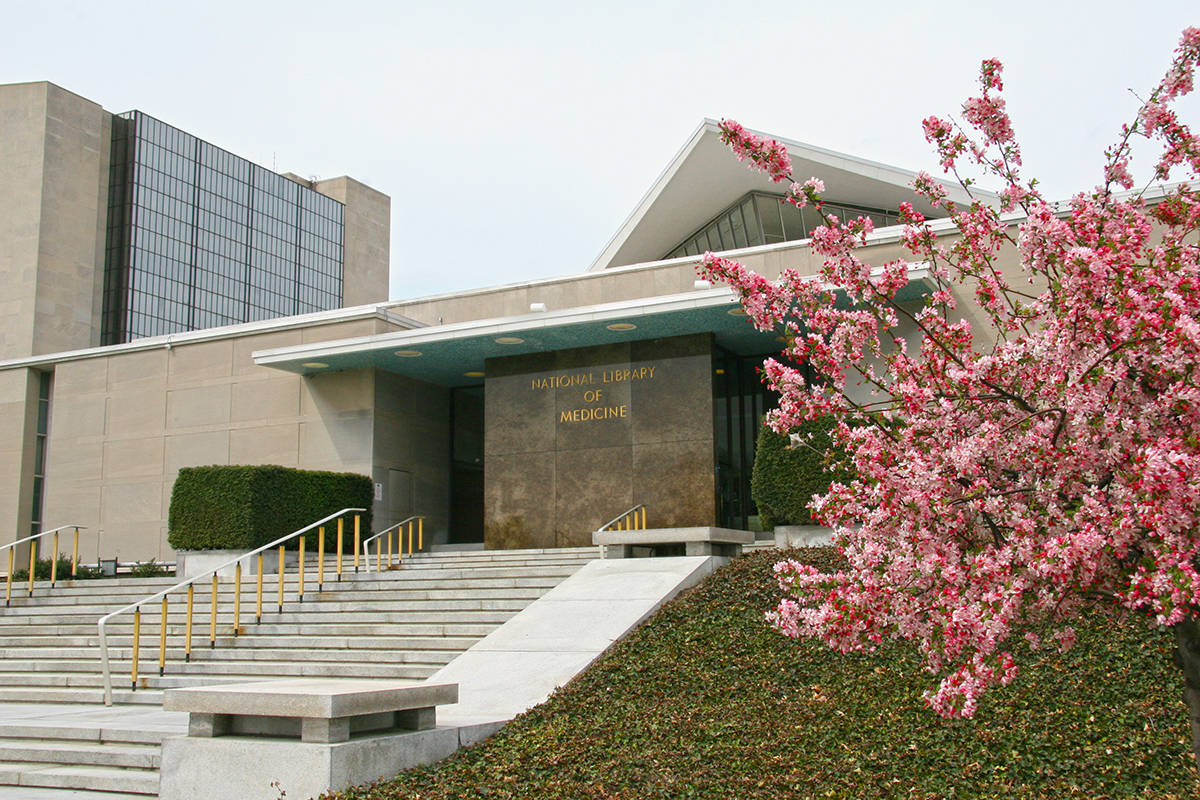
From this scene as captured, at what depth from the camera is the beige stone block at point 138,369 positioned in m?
20.5

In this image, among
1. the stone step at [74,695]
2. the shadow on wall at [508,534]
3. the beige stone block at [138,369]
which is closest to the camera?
the stone step at [74,695]

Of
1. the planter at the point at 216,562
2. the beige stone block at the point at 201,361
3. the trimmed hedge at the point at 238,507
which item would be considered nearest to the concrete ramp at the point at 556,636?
the planter at the point at 216,562

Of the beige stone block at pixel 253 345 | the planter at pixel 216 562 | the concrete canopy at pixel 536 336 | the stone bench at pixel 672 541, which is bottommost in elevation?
the planter at pixel 216 562

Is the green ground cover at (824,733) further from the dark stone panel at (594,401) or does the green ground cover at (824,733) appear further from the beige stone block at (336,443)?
the beige stone block at (336,443)

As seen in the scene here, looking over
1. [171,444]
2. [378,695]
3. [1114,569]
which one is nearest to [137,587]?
[171,444]

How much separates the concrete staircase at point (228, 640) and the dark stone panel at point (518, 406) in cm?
327

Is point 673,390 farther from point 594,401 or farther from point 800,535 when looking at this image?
point 800,535

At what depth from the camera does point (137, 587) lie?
1480 cm

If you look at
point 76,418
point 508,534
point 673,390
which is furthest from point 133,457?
point 673,390

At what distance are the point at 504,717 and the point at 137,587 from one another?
9.16 metres

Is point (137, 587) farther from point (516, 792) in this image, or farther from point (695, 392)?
point (516, 792)

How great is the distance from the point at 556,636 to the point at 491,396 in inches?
351

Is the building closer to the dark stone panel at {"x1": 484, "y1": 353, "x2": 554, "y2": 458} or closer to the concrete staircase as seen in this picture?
the dark stone panel at {"x1": 484, "y1": 353, "x2": 554, "y2": 458}

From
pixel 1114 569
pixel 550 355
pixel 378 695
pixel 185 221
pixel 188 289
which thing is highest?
pixel 185 221
